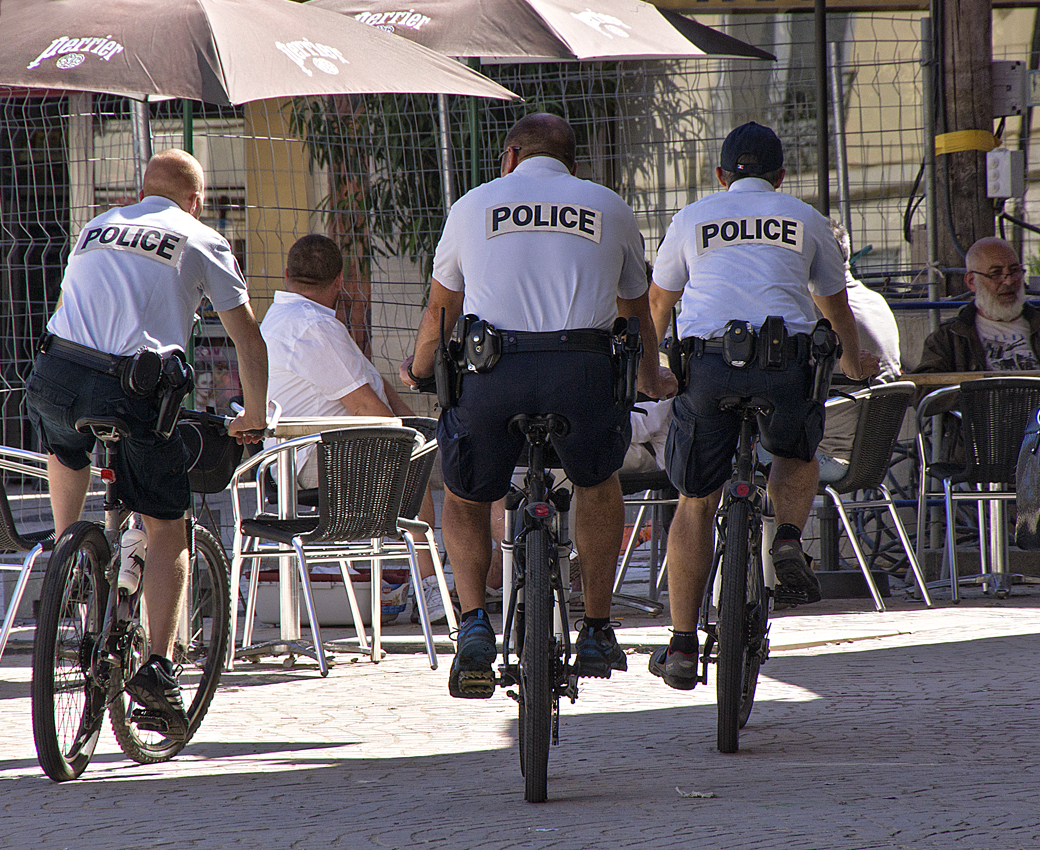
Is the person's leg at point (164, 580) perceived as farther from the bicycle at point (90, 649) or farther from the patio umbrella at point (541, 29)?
the patio umbrella at point (541, 29)

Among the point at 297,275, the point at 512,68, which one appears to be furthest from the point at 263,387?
the point at 512,68

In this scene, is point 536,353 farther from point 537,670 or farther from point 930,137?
point 930,137

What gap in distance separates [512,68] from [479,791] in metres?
8.57

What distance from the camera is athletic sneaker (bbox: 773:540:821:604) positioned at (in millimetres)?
4566

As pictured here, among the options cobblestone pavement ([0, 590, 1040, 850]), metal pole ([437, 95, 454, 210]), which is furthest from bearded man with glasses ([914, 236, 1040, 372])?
metal pole ([437, 95, 454, 210])

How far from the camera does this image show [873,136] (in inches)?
389

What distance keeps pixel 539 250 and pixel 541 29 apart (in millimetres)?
4612

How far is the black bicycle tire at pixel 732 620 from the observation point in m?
4.22

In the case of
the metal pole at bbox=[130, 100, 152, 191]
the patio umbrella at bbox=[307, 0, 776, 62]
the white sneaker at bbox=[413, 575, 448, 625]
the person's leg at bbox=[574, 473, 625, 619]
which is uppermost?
the patio umbrella at bbox=[307, 0, 776, 62]

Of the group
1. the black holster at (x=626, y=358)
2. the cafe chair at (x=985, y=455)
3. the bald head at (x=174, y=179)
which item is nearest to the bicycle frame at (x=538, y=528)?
the black holster at (x=626, y=358)

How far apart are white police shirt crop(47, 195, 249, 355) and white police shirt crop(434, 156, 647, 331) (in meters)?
0.82

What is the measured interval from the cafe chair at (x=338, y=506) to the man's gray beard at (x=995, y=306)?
4.00 meters

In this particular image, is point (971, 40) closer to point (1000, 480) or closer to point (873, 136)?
point (873, 136)

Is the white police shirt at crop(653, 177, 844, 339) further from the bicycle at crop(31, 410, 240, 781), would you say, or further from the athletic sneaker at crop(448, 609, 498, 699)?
the bicycle at crop(31, 410, 240, 781)
